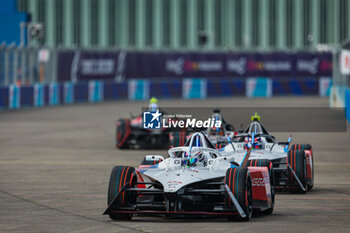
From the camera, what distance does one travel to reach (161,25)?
257ft

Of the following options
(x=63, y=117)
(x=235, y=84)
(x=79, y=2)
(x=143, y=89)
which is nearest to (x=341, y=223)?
(x=63, y=117)

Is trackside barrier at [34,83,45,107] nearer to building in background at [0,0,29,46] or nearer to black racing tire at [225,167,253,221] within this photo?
building in background at [0,0,29,46]

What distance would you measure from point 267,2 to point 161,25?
904 centimetres

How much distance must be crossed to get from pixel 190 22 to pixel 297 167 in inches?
2487

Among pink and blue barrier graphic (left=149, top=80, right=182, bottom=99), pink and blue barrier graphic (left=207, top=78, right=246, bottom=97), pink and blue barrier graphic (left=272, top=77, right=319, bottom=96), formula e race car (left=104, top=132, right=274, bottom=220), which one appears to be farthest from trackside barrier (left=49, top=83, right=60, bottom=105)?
formula e race car (left=104, top=132, right=274, bottom=220)

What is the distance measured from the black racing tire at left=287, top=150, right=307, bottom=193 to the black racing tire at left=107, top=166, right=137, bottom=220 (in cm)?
393

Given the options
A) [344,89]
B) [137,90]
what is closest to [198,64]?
[137,90]

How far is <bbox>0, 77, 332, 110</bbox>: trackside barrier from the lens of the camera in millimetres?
46469

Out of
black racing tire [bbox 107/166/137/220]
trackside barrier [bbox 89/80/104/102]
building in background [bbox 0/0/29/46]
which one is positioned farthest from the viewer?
trackside barrier [bbox 89/80/104/102]

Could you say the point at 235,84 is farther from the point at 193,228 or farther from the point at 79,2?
the point at 193,228

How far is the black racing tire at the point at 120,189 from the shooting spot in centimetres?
1176

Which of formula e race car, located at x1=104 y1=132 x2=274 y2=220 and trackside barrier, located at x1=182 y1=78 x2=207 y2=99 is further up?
formula e race car, located at x1=104 y1=132 x2=274 y2=220

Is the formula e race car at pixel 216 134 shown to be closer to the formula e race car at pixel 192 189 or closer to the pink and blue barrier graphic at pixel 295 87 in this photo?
the formula e race car at pixel 192 189

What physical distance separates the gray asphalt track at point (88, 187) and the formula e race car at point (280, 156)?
34 centimetres
